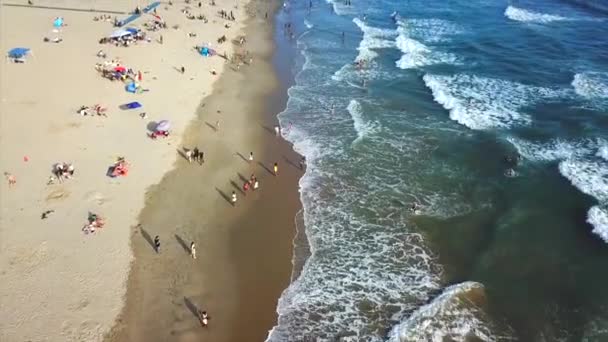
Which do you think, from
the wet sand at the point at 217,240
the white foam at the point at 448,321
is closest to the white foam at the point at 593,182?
the white foam at the point at 448,321

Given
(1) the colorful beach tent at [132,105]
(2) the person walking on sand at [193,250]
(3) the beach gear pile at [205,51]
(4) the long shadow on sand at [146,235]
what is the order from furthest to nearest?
(3) the beach gear pile at [205,51], (1) the colorful beach tent at [132,105], (4) the long shadow on sand at [146,235], (2) the person walking on sand at [193,250]

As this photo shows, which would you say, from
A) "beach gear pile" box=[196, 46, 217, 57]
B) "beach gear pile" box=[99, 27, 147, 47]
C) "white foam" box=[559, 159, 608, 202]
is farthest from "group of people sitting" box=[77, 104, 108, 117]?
"white foam" box=[559, 159, 608, 202]

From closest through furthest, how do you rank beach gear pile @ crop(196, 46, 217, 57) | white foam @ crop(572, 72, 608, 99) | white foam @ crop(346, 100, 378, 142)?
white foam @ crop(346, 100, 378, 142)
white foam @ crop(572, 72, 608, 99)
beach gear pile @ crop(196, 46, 217, 57)

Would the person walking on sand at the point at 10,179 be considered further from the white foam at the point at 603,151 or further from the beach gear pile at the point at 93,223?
the white foam at the point at 603,151

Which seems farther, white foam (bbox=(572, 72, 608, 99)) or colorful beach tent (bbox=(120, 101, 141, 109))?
white foam (bbox=(572, 72, 608, 99))

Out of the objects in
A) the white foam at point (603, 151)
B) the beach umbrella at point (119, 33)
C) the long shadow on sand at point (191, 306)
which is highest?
the beach umbrella at point (119, 33)

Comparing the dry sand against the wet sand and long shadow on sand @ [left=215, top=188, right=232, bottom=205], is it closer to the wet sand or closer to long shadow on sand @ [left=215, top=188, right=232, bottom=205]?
the wet sand

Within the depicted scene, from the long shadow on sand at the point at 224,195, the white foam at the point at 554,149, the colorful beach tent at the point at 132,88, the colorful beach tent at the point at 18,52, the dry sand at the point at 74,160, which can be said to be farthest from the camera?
the colorful beach tent at the point at 18,52
